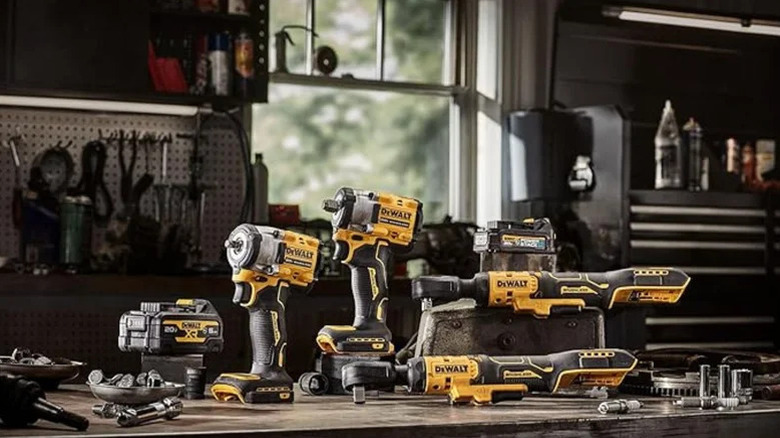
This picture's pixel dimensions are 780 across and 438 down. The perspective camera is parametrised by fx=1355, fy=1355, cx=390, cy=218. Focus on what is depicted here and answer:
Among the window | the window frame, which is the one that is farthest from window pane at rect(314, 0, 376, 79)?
the window frame

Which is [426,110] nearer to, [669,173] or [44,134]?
[669,173]

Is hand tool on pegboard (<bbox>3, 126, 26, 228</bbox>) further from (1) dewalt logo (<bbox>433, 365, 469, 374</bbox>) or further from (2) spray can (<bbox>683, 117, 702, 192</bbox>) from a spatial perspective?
(1) dewalt logo (<bbox>433, 365, 469, 374</bbox>)

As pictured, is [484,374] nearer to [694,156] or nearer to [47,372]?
[47,372]

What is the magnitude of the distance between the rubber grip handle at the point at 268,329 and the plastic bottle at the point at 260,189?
296 cm

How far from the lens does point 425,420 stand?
89.8 inches

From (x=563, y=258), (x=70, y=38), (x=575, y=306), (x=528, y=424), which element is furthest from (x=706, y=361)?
(x=70, y=38)

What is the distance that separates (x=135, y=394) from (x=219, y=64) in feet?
11.0

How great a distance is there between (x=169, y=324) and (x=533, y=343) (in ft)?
2.52

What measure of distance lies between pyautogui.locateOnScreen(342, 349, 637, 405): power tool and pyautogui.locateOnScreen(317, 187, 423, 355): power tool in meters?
0.16

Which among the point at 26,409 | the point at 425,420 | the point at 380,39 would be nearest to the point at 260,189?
the point at 380,39

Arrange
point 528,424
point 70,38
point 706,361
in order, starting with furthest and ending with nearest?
point 70,38, point 706,361, point 528,424

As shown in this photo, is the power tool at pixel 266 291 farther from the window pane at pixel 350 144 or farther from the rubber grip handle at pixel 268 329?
the window pane at pixel 350 144

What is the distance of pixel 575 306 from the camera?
9.29ft

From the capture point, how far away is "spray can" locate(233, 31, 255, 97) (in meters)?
5.55
